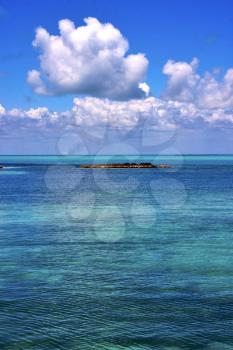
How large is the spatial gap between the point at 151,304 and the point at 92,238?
1963 centimetres

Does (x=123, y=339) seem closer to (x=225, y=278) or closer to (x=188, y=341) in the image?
(x=188, y=341)

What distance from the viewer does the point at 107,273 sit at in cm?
3228

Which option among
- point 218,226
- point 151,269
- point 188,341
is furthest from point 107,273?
point 218,226

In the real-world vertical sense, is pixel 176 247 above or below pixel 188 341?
above

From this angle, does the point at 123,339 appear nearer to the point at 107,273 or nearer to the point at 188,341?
the point at 188,341

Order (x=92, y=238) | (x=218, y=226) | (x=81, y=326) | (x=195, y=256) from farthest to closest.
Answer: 1. (x=218, y=226)
2. (x=92, y=238)
3. (x=195, y=256)
4. (x=81, y=326)

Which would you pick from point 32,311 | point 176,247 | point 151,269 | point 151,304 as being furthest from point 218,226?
point 32,311

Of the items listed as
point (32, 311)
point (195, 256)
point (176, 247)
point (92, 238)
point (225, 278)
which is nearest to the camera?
point (32, 311)

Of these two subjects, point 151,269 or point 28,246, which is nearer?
point 151,269

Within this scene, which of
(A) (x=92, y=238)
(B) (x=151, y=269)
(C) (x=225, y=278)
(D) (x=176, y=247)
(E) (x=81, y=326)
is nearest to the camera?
(E) (x=81, y=326)

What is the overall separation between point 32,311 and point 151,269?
1059 cm

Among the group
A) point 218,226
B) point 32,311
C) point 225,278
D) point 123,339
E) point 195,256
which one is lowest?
point 123,339

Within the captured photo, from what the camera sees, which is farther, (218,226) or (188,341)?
(218,226)

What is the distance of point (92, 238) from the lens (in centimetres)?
4519
